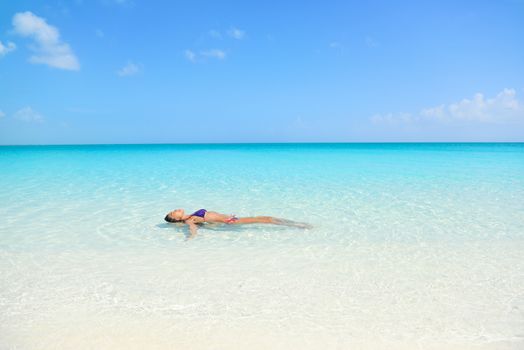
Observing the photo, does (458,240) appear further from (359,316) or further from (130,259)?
(130,259)

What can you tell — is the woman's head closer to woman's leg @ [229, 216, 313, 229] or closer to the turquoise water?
the turquoise water

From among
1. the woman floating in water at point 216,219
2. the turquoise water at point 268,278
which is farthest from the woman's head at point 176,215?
the turquoise water at point 268,278

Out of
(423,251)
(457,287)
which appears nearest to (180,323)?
(457,287)

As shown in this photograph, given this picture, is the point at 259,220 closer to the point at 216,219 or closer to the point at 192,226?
the point at 216,219

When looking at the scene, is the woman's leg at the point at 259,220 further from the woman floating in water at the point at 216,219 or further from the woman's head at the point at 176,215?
the woman's head at the point at 176,215

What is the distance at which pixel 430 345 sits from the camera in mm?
2783

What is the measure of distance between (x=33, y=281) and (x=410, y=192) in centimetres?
855

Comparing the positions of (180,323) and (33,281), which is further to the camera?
(33,281)

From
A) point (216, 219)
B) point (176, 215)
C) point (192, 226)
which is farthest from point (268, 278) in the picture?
point (176, 215)

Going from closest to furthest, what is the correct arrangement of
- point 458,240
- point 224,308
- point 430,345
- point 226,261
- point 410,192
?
point 430,345 → point 224,308 → point 226,261 → point 458,240 → point 410,192

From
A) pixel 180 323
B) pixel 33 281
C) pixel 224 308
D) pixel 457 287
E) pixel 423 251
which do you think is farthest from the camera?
pixel 423 251

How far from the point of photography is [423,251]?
4.93 metres

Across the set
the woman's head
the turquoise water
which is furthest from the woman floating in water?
the turquoise water

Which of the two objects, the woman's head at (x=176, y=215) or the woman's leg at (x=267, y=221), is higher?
the woman's head at (x=176, y=215)
